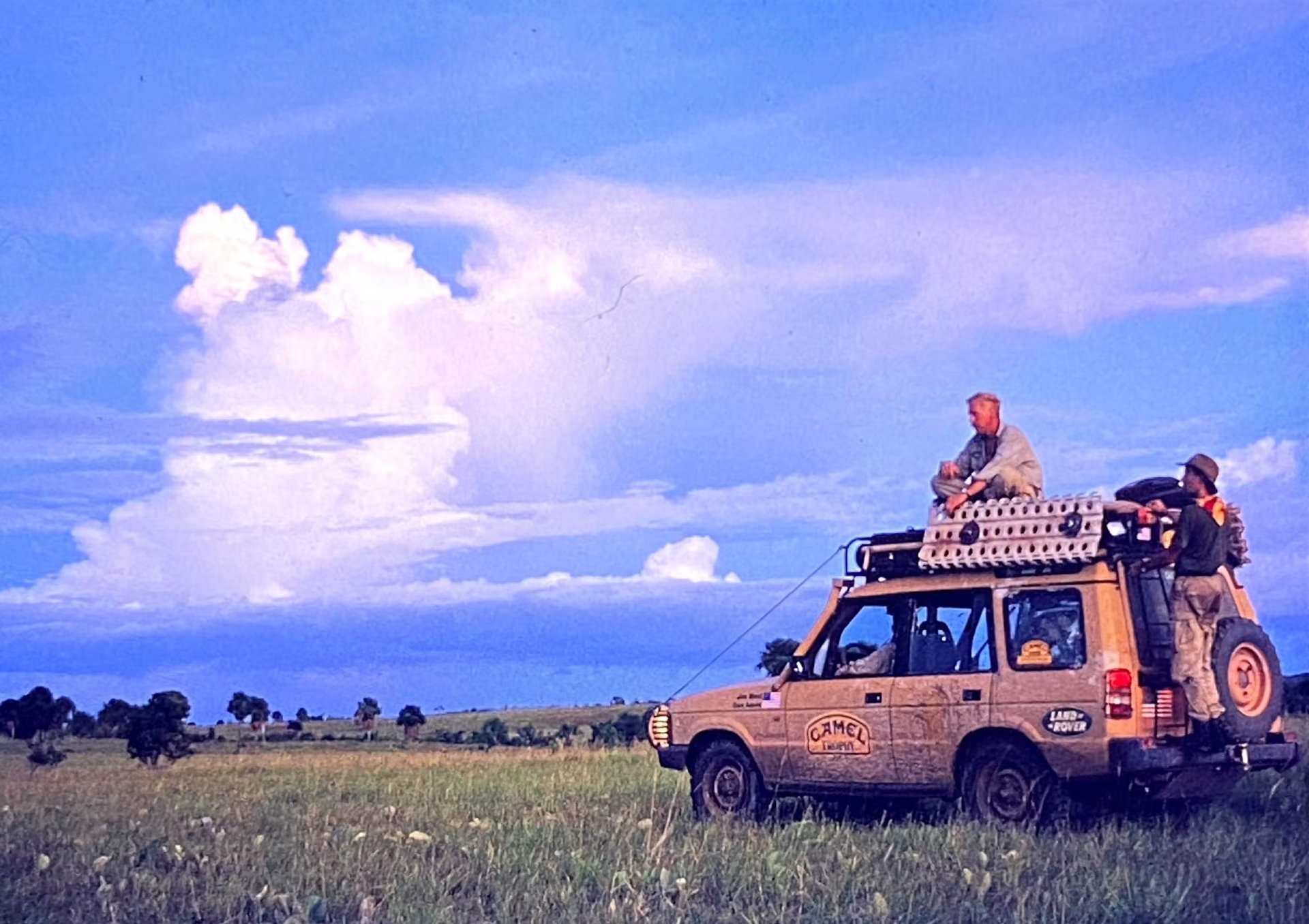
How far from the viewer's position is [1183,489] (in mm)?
11969

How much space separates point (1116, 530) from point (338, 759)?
16.1 metres

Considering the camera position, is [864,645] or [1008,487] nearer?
[1008,487]

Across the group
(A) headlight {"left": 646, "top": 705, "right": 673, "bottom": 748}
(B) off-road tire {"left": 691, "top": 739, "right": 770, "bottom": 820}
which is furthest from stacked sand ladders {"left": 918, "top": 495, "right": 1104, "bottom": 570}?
(A) headlight {"left": 646, "top": 705, "right": 673, "bottom": 748}

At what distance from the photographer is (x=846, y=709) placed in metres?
12.5

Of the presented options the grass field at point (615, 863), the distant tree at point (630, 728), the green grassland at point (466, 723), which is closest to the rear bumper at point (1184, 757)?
the grass field at point (615, 863)

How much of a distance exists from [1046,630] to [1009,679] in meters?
0.42

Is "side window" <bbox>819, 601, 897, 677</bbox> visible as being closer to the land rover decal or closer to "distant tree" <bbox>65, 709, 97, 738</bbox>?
the land rover decal

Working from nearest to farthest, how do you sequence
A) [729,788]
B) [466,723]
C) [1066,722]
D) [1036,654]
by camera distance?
[1066,722] → [1036,654] → [729,788] → [466,723]

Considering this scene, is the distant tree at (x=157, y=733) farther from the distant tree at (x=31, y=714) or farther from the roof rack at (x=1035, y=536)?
the roof rack at (x=1035, y=536)

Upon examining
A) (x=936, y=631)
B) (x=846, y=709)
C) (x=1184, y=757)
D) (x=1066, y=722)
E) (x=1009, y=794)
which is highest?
(x=936, y=631)

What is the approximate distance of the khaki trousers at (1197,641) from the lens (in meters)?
10.9

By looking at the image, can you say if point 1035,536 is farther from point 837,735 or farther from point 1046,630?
point 837,735

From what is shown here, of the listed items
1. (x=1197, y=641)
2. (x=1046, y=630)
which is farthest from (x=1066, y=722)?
(x=1197, y=641)

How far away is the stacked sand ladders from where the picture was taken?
37.0 feet
